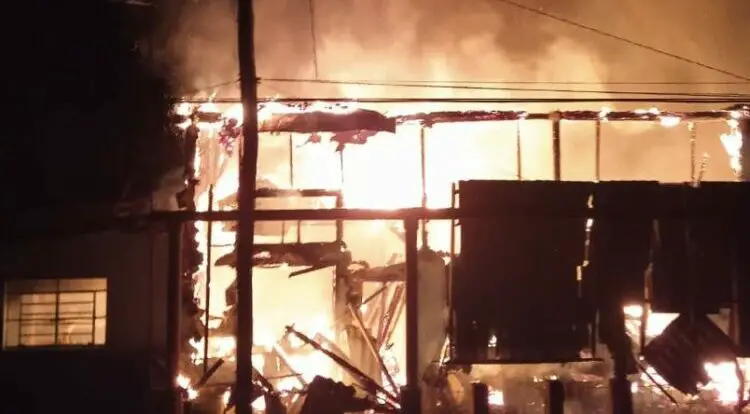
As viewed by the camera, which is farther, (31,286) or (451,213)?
(31,286)

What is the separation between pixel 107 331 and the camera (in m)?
12.6

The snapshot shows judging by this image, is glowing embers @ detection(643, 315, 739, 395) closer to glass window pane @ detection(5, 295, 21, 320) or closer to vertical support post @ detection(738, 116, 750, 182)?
vertical support post @ detection(738, 116, 750, 182)

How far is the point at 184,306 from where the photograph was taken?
12.9 meters

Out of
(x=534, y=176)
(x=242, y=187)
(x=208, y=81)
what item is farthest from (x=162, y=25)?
(x=534, y=176)

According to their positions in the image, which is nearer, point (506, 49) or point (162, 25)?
point (162, 25)

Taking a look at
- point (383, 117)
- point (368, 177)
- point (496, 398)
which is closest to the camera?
point (383, 117)

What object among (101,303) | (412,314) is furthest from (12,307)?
(412,314)

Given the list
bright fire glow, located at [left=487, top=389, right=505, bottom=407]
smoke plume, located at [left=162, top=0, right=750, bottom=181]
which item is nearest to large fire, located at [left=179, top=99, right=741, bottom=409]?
smoke plume, located at [left=162, top=0, right=750, bottom=181]

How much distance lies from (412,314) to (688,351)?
489cm

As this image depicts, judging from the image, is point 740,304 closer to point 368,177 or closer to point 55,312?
point 368,177

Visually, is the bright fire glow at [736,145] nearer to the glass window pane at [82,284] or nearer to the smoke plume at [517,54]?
the smoke plume at [517,54]

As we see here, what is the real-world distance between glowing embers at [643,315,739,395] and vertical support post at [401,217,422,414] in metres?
4.08

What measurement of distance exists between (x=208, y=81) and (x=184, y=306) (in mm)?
5327

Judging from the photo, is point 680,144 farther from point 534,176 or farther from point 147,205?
point 147,205
